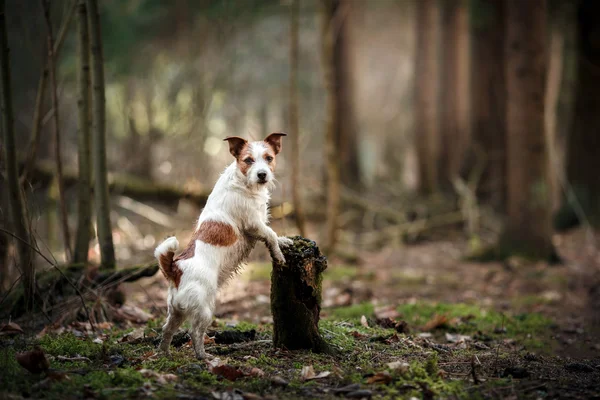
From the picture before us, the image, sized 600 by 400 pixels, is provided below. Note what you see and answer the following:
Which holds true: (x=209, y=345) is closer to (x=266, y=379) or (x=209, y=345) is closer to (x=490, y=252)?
(x=266, y=379)

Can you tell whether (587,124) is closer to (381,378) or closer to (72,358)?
(381,378)

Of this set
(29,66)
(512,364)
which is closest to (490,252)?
(512,364)

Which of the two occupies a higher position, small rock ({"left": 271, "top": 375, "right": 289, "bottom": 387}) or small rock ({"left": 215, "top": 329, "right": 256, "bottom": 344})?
small rock ({"left": 271, "top": 375, "right": 289, "bottom": 387})

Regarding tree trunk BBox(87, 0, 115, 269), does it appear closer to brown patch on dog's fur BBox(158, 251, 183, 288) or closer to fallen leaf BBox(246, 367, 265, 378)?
brown patch on dog's fur BBox(158, 251, 183, 288)

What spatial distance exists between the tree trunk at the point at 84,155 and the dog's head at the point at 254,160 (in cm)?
271

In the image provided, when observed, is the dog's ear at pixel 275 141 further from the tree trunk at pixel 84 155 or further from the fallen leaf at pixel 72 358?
the tree trunk at pixel 84 155

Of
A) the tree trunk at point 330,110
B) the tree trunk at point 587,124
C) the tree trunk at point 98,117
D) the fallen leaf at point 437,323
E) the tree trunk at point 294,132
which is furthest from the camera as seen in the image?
the tree trunk at point 587,124

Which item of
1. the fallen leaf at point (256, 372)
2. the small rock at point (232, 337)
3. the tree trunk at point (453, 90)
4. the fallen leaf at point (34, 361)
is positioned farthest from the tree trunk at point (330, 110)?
the fallen leaf at point (34, 361)

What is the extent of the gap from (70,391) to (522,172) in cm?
964

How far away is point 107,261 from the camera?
6.78 meters

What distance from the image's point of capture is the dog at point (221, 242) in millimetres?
4656

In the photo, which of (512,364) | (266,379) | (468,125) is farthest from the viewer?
(468,125)

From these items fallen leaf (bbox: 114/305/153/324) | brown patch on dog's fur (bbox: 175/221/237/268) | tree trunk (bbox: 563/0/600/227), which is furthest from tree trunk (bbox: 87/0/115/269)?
tree trunk (bbox: 563/0/600/227)

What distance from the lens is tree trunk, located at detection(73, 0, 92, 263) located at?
6766 millimetres
